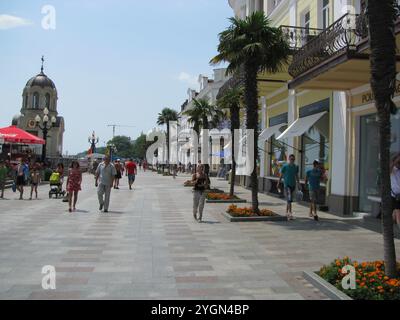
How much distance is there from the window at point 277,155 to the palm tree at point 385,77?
1520 cm

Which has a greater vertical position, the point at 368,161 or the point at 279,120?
the point at 279,120

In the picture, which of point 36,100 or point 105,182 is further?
point 36,100

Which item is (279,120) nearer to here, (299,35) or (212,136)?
(299,35)

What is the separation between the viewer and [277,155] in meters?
23.1

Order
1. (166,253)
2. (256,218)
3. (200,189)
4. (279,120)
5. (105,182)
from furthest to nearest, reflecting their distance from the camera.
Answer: (279,120)
(105,182)
(256,218)
(200,189)
(166,253)

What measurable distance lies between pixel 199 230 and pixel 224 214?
8.86ft

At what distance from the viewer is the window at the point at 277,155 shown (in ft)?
71.6

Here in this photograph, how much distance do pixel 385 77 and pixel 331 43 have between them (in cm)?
688

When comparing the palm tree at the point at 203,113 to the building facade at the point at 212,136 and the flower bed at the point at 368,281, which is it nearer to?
the building facade at the point at 212,136

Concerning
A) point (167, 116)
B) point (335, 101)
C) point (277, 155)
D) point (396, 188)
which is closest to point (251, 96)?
point (335, 101)

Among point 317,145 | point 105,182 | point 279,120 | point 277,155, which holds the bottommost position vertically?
point 105,182

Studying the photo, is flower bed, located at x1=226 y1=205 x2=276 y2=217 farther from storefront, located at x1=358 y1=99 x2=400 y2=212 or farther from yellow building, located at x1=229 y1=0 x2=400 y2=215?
storefront, located at x1=358 y1=99 x2=400 y2=212

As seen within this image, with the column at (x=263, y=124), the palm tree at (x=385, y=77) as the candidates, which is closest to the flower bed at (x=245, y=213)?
the palm tree at (x=385, y=77)

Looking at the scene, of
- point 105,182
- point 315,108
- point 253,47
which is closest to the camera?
point 253,47
